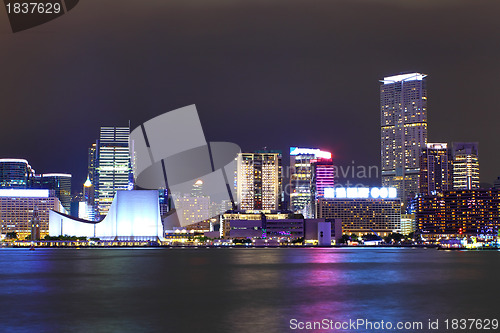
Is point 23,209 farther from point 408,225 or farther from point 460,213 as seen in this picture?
point 460,213

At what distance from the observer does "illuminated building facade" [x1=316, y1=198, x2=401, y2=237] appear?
6978 inches

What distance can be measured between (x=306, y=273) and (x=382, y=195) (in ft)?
414

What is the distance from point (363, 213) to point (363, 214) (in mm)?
272

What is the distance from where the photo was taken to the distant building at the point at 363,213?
177250 millimetres

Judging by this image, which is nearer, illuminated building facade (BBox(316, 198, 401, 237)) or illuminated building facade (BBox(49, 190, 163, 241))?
illuminated building facade (BBox(49, 190, 163, 241))

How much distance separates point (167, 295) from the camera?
38938 millimetres

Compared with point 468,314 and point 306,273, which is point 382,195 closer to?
point 306,273

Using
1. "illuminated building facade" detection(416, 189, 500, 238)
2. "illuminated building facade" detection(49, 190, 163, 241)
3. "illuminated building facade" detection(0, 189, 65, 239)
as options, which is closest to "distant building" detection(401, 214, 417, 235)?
"illuminated building facade" detection(416, 189, 500, 238)

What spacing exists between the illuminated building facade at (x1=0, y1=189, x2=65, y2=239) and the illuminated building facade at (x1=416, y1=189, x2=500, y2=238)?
8913cm

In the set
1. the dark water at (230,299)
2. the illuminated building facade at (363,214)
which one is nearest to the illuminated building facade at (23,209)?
the illuminated building facade at (363,214)

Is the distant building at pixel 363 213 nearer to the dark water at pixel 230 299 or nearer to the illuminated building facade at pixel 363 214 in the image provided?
the illuminated building facade at pixel 363 214

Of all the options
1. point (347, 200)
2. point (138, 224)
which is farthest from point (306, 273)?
point (347, 200)

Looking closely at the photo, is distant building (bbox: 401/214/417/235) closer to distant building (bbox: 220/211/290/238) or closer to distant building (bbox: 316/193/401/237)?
distant building (bbox: 316/193/401/237)

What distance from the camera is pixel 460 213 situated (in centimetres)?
16812
